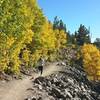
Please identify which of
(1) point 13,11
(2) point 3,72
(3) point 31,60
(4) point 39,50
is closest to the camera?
(1) point 13,11

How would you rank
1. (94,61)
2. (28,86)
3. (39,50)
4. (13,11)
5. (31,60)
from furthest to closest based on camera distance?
(94,61), (39,50), (31,60), (28,86), (13,11)

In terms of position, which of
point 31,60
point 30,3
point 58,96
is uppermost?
point 30,3

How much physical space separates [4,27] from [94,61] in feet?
188

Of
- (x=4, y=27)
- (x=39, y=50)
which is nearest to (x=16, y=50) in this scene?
(x=4, y=27)

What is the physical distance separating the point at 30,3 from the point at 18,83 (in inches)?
886

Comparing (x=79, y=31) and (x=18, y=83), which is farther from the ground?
(x=79, y=31)

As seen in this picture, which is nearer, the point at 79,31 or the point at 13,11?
the point at 13,11

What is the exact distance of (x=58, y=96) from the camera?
37.2m

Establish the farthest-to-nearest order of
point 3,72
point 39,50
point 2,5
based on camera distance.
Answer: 1. point 39,50
2. point 3,72
3. point 2,5

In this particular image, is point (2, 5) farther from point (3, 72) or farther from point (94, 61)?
point (94, 61)

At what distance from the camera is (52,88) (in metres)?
38.7

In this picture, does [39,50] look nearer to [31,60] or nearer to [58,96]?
[31,60]

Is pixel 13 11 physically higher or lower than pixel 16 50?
higher

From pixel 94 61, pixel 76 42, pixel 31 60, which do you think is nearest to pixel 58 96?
pixel 31 60
